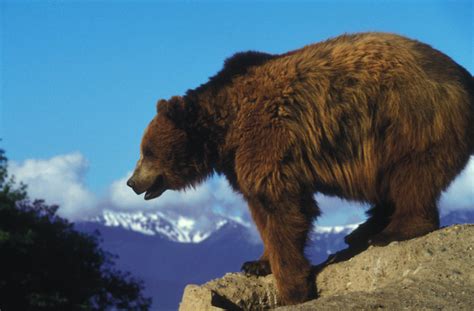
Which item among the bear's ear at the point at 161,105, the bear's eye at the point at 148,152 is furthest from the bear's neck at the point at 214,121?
the bear's eye at the point at 148,152

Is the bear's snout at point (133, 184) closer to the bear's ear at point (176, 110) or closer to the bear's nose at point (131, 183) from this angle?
the bear's nose at point (131, 183)

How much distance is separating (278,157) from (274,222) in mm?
631

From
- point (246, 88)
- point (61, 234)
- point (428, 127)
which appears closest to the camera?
point (428, 127)

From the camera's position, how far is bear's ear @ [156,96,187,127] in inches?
332

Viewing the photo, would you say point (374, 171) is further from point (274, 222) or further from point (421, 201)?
point (274, 222)

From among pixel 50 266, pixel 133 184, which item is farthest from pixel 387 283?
pixel 50 266

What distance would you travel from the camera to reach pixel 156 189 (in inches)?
351

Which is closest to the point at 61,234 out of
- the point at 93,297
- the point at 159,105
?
the point at 93,297

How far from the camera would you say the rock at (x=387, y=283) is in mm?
6105

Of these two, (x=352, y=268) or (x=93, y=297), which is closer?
(x=352, y=268)

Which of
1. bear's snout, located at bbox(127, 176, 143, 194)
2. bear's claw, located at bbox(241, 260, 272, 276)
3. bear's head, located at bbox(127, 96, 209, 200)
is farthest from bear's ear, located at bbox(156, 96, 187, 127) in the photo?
bear's claw, located at bbox(241, 260, 272, 276)

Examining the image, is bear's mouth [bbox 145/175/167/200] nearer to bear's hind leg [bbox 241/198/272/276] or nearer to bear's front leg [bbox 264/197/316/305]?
bear's hind leg [bbox 241/198/272/276]

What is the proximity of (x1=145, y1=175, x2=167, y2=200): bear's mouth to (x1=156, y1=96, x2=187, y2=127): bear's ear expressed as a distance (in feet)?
2.44

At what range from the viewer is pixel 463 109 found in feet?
25.1
